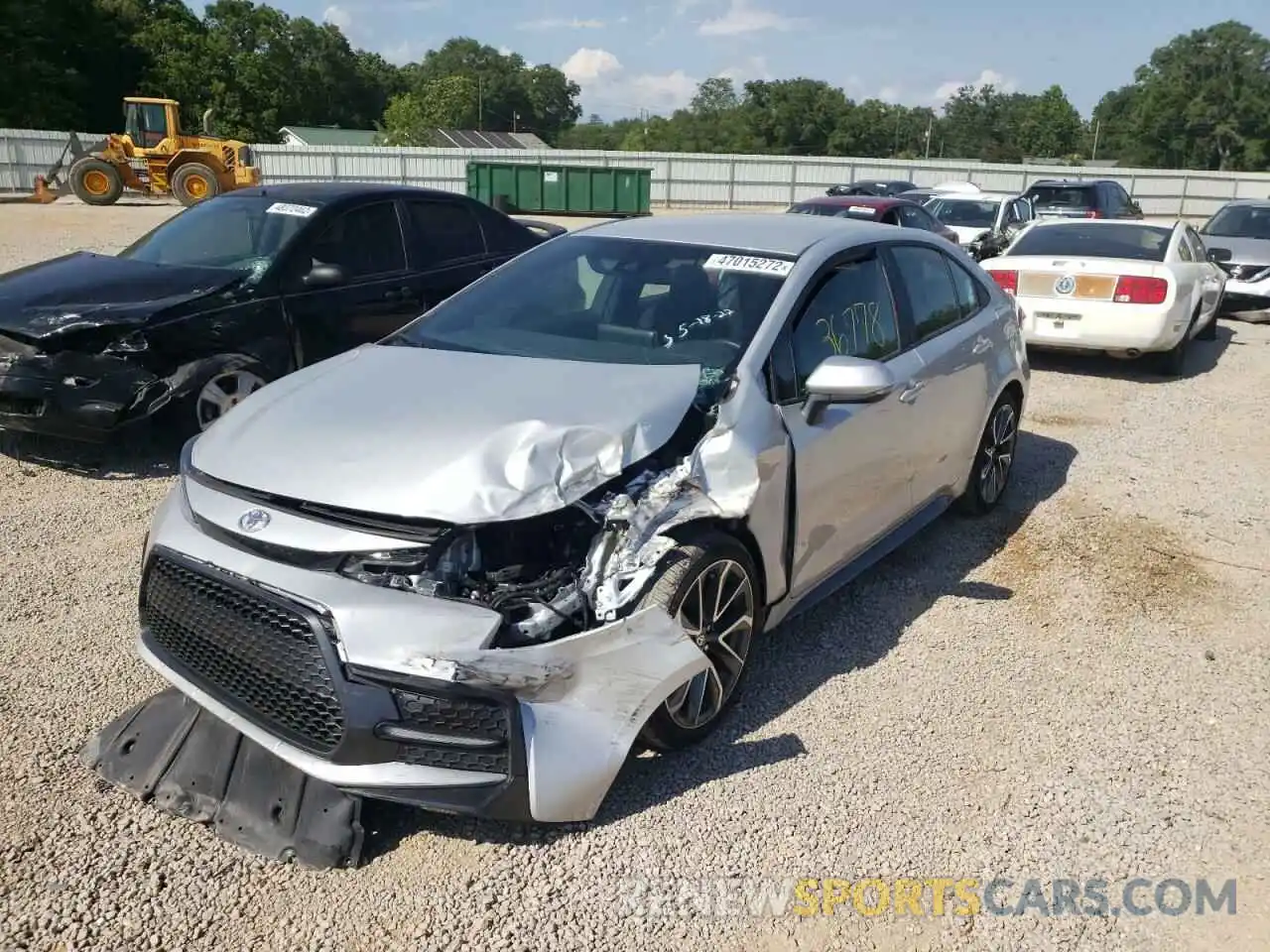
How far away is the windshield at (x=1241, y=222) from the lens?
14.0 metres

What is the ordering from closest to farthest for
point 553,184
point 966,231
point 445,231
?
point 445,231, point 966,231, point 553,184

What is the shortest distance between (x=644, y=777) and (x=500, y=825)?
50 cm

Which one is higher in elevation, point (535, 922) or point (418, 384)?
point (418, 384)

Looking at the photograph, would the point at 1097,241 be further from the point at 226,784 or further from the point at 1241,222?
the point at 226,784

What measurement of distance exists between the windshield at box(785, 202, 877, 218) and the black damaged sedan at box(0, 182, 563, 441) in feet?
20.8

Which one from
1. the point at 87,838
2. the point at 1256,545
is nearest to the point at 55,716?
the point at 87,838

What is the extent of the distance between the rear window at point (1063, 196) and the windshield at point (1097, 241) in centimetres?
821

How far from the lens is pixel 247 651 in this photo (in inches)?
108

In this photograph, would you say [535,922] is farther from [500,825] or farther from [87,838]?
[87,838]

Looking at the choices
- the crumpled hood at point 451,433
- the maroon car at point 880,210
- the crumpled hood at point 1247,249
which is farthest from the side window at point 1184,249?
the crumpled hood at point 451,433

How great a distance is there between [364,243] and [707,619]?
473 cm

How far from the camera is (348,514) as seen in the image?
109 inches

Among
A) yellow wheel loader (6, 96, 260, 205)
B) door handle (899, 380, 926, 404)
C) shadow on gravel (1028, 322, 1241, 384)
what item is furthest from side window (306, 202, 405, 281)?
yellow wheel loader (6, 96, 260, 205)

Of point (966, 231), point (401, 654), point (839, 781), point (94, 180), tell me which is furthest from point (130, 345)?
point (94, 180)
